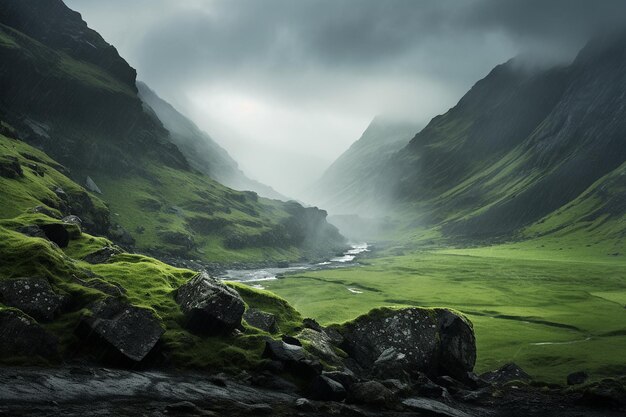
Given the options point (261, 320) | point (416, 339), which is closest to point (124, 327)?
point (261, 320)

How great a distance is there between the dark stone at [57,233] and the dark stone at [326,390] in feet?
112

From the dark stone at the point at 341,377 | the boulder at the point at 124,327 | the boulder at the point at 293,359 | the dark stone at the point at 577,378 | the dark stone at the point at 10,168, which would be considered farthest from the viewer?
the dark stone at the point at 10,168

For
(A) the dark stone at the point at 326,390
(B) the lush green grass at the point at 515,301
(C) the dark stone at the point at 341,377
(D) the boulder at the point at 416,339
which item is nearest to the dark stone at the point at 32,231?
(A) the dark stone at the point at 326,390

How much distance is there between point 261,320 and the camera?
150 feet

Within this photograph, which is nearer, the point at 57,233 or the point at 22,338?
the point at 22,338

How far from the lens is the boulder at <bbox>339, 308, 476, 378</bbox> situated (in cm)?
4562

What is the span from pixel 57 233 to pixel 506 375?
52.2 meters

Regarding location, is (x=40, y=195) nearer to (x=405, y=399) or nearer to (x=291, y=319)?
(x=291, y=319)

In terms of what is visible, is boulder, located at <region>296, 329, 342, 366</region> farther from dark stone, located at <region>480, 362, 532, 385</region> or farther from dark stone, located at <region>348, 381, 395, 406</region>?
dark stone, located at <region>480, 362, 532, 385</region>

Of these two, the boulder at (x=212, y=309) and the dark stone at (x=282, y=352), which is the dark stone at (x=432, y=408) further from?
the boulder at (x=212, y=309)

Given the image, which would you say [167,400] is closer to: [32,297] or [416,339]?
[32,297]

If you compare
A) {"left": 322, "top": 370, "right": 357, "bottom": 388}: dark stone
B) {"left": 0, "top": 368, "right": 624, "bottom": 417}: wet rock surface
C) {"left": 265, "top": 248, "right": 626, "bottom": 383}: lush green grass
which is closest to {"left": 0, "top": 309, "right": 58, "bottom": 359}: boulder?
{"left": 0, "top": 368, "right": 624, "bottom": 417}: wet rock surface

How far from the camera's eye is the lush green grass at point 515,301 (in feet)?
196

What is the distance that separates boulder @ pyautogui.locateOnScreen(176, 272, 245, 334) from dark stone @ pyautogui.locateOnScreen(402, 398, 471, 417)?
1578cm
